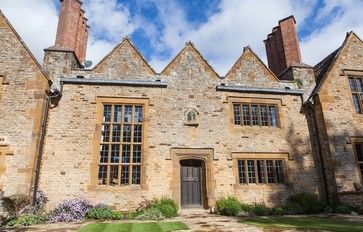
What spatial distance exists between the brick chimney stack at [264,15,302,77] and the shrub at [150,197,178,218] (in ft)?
33.6

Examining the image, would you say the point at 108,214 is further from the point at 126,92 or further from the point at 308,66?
the point at 308,66

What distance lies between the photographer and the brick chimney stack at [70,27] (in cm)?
1421

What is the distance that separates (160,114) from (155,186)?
132 inches

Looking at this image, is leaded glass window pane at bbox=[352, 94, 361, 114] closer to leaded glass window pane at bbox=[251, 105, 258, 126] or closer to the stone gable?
leaded glass window pane at bbox=[251, 105, 258, 126]

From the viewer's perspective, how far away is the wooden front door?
12945 mm

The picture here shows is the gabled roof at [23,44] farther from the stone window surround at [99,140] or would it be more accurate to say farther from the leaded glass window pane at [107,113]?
the leaded glass window pane at [107,113]

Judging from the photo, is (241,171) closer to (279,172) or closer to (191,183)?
(279,172)

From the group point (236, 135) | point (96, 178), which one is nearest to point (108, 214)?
point (96, 178)

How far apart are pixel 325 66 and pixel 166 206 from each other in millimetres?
12639

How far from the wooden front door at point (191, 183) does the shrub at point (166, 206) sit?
1042 mm

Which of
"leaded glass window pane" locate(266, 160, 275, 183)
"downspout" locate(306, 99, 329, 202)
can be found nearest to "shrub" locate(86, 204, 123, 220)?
"leaded glass window pane" locate(266, 160, 275, 183)

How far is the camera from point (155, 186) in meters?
12.4

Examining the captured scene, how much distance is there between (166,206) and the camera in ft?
37.1

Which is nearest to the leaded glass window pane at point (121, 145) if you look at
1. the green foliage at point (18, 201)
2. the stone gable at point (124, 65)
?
the stone gable at point (124, 65)
